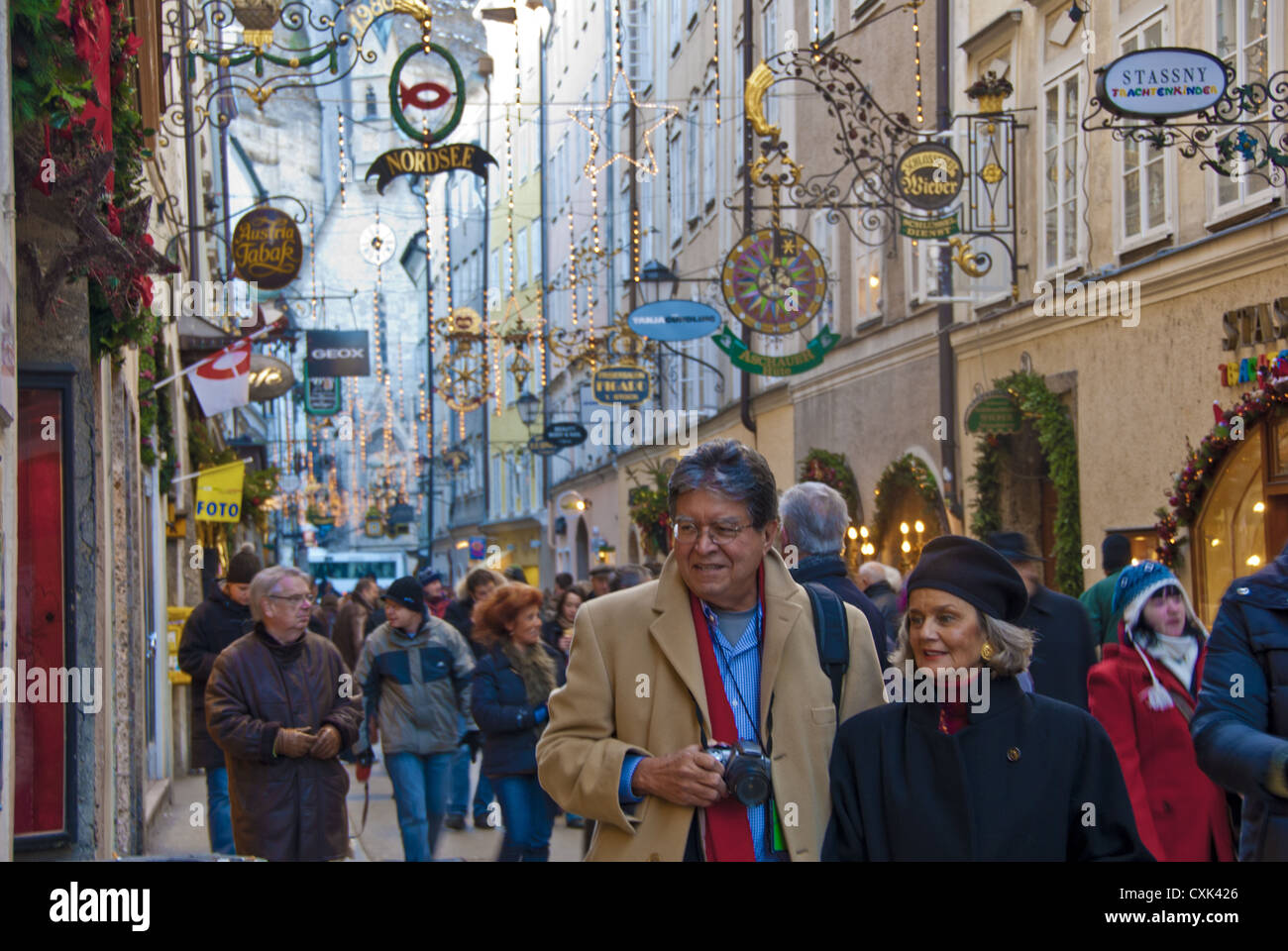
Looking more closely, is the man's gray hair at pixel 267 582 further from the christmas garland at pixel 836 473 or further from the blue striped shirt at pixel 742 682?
the christmas garland at pixel 836 473

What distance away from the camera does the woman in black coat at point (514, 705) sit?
8.91 m

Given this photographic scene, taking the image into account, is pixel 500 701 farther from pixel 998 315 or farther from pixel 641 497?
pixel 641 497

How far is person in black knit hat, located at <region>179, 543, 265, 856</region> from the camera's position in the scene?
10.0 meters

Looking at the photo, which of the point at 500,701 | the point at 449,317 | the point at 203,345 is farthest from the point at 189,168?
the point at 500,701

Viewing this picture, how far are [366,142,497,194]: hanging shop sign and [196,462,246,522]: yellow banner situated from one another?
5.12m

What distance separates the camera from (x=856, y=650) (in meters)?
3.90

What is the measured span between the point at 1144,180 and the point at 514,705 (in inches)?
316

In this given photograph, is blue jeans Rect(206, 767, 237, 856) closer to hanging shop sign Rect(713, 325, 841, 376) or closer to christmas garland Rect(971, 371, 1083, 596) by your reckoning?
christmas garland Rect(971, 371, 1083, 596)

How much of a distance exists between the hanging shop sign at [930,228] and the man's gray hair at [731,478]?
11.1 meters

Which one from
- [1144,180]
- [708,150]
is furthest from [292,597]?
[708,150]

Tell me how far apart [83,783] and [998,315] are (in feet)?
37.4

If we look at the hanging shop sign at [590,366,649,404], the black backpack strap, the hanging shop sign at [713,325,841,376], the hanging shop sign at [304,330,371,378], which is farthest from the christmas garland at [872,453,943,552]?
the black backpack strap

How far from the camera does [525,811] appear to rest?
895 centimetres
